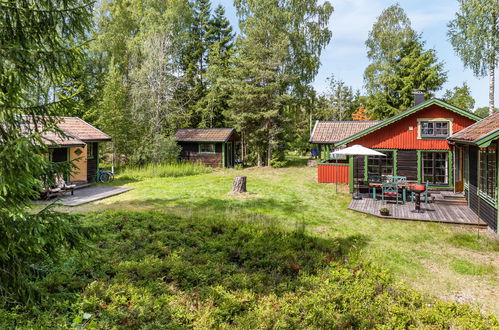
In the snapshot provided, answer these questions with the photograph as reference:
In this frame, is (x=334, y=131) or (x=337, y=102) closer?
(x=334, y=131)

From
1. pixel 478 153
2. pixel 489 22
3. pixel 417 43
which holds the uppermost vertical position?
pixel 417 43

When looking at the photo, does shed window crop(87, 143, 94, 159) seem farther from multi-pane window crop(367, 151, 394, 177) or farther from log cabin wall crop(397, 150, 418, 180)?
log cabin wall crop(397, 150, 418, 180)

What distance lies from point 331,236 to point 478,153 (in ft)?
22.2

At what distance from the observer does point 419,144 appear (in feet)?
49.5

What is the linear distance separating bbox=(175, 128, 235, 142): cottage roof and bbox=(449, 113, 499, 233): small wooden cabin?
689 inches

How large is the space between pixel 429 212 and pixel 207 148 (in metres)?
19.1

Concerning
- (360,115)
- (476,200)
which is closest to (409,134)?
(476,200)

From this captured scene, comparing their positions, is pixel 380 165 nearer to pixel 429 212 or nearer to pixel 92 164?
pixel 429 212

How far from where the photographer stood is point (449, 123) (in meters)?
14.8

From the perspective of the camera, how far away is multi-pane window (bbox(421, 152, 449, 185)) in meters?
14.9

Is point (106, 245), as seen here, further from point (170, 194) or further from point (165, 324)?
point (170, 194)

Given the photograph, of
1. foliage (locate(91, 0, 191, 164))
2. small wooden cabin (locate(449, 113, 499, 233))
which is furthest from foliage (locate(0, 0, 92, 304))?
foliage (locate(91, 0, 191, 164))

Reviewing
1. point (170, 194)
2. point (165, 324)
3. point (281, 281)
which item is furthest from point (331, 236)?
point (170, 194)

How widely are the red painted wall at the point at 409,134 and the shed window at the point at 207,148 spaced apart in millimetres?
13977
